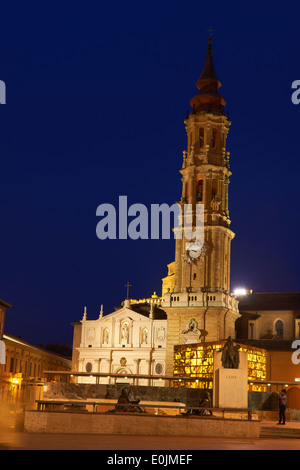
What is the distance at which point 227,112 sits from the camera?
78.9 m

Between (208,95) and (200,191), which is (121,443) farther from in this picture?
(208,95)

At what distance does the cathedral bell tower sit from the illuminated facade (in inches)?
126

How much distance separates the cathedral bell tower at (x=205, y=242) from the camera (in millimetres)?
69375

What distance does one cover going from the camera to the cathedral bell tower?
69.4 meters

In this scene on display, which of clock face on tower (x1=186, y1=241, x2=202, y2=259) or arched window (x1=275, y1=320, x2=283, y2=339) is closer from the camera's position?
clock face on tower (x1=186, y1=241, x2=202, y2=259)

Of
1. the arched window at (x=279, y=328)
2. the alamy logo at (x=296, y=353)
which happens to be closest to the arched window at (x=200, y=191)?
the arched window at (x=279, y=328)

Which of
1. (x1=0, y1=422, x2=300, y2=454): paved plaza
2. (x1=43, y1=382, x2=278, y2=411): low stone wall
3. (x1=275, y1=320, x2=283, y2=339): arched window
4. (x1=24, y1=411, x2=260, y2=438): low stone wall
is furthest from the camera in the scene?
(x1=275, y1=320, x2=283, y2=339): arched window

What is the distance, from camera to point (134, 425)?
21.9 metres

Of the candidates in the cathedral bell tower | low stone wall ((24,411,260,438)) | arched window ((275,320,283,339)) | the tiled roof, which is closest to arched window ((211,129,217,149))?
the cathedral bell tower

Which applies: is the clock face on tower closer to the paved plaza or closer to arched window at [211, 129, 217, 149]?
arched window at [211, 129, 217, 149]

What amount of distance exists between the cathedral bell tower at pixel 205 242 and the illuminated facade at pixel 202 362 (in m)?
3.21

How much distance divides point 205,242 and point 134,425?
5098 centimetres
